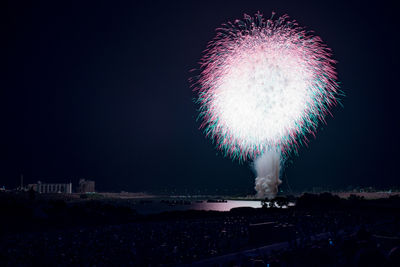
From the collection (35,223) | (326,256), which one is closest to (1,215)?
(35,223)

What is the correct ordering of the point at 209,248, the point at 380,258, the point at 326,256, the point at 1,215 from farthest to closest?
1. the point at 1,215
2. the point at 209,248
3. the point at 326,256
4. the point at 380,258

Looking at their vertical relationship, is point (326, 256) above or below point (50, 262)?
above

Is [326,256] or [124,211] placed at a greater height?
[326,256]

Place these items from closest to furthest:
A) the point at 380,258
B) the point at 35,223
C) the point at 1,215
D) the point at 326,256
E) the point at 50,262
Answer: the point at 380,258, the point at 326,256, the point at 50,262, the point at 35,223, the point at 1,215

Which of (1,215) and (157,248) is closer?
(157,248)

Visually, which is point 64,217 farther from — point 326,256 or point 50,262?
point 326,256

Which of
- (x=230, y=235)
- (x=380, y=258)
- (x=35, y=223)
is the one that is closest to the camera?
(x=380, y=258)

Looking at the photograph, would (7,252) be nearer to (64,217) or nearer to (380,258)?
(380,258)

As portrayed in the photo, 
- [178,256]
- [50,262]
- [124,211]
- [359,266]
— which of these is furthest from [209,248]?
[124,211]

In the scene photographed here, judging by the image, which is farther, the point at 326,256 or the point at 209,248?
the point at 209,248
